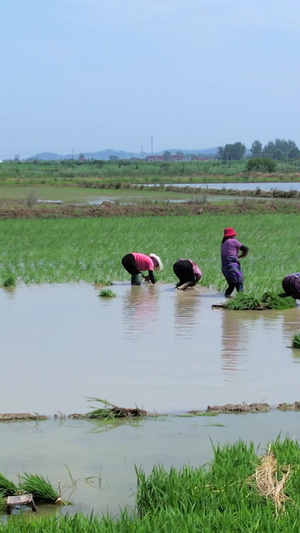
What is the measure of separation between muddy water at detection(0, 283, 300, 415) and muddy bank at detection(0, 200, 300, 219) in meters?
14.0

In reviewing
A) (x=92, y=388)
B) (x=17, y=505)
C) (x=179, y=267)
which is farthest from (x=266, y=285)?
(x=17, y=505)

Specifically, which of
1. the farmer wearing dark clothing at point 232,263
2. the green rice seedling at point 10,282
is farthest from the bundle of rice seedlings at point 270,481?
the green rice seedling at point 10,282

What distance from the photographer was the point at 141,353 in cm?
811

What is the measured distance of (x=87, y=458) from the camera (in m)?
5.00

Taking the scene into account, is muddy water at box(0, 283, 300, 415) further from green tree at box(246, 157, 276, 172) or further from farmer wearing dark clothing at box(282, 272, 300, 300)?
green tree at box(246, 157, 276, 172)

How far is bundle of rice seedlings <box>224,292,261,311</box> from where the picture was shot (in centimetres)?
1064

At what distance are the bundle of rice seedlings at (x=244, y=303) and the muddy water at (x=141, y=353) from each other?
12cm

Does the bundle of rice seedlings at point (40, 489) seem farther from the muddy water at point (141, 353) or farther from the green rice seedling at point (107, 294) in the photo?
the green rice seedling at point (107, 294)

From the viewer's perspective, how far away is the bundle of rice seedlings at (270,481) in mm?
3948

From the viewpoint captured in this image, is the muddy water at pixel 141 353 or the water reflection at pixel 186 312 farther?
the water reflection at pixel 186 312

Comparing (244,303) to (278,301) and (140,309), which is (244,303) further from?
(140,309)

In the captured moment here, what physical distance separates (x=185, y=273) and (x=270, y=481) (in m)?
8.43

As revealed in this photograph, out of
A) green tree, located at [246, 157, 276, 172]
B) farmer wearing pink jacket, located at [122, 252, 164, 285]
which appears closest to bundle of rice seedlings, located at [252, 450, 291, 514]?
farmer wearing pink jacket, located at [122, 252, 164, 285]

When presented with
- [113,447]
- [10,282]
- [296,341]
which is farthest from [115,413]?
[10,282]
